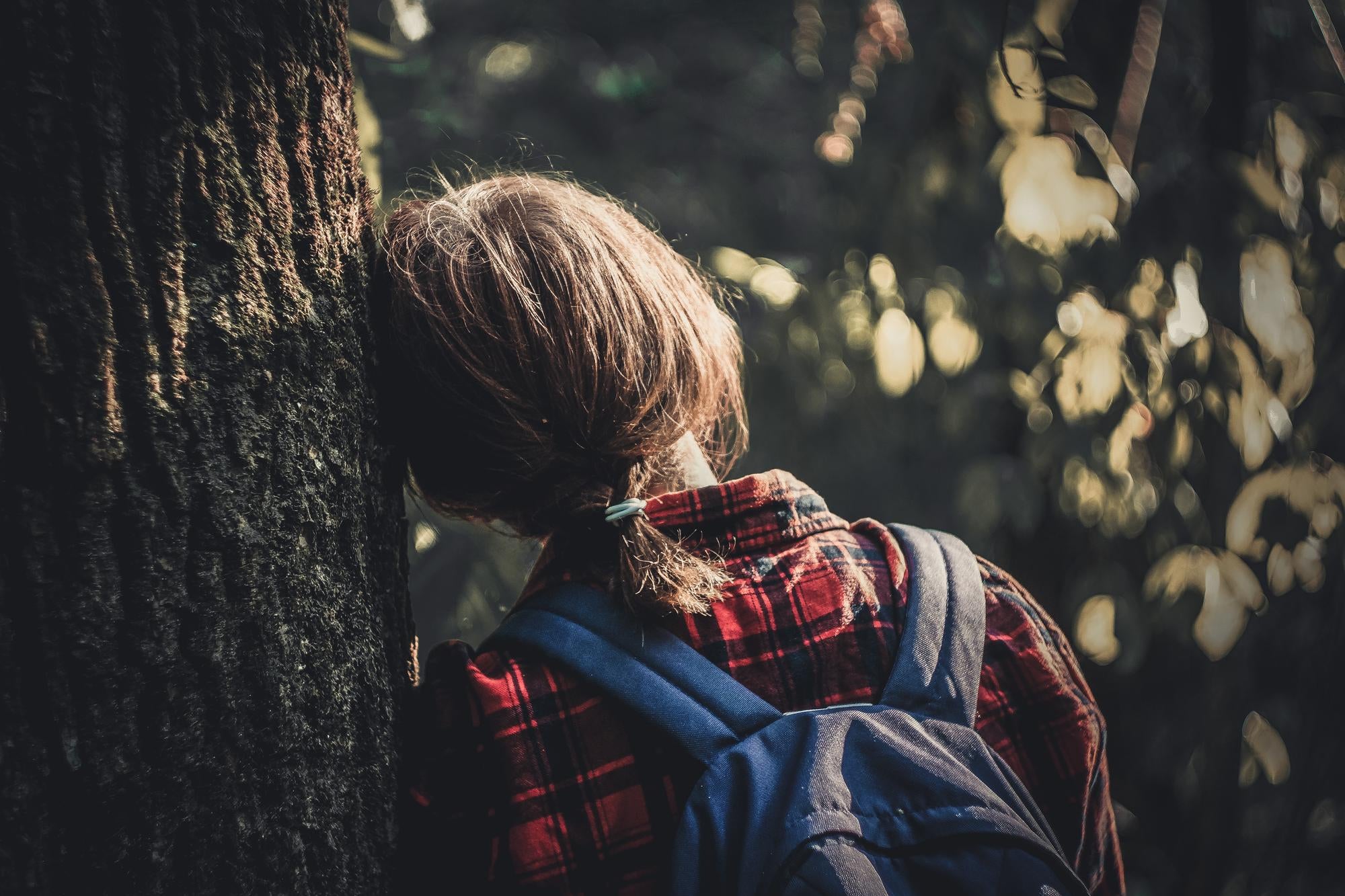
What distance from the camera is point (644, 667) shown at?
0.79 meters

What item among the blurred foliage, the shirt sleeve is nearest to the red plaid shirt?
the shirt sleeve

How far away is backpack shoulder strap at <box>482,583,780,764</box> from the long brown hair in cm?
4

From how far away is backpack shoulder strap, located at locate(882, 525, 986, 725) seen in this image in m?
0.79

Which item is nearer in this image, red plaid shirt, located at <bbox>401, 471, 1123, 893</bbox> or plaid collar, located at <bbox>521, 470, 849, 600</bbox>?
red plaid shirt, located at <bbox>401, 471, 1123, 893</bbox>

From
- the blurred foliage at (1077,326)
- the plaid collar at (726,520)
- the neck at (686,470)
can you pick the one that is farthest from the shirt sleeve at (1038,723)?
the blurred foliage at (1077,326)

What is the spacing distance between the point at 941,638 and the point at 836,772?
184 millimetres

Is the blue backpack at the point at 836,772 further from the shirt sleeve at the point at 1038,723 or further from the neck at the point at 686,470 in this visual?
the neck at the point at 686,470

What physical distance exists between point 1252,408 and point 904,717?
1.45 metres

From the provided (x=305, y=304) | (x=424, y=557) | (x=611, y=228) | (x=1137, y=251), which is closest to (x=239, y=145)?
(x=305, y=304)

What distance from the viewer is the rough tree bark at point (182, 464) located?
21.8 inches

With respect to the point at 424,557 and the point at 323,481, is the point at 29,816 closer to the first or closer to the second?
the point at 323,481

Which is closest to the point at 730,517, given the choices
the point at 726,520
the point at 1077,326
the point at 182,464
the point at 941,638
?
the point at 726,520

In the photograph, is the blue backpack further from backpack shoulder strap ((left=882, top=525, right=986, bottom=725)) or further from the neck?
the neck

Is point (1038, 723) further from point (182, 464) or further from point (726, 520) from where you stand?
point (182, 464)
